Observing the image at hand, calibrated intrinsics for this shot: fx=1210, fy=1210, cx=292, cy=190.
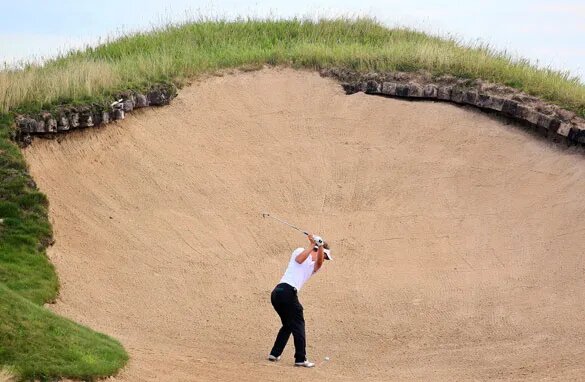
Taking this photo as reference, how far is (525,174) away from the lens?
27922 millimetres

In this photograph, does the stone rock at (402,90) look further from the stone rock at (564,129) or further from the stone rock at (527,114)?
the stone rock at (564,129)

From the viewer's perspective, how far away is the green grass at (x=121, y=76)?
17188 mm

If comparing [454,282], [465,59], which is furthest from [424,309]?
[465,59]

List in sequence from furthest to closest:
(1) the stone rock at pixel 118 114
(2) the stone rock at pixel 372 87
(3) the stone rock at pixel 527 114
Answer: (2) the stone rock at pixel 372 87, (3) the stone rock at pixel 527 114, (1) the stone rock at pixel 118 114

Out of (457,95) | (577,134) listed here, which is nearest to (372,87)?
(457,95)

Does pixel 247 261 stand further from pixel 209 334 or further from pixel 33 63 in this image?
pixel 33 63

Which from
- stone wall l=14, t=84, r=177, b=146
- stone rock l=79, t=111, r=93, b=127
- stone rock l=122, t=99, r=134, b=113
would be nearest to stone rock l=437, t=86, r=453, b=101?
stone wall l=14, t=84, r=177, b=146

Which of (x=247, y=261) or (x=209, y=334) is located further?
(x=247, y=261)

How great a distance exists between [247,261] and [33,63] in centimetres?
939

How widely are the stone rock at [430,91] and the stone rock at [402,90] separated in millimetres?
450

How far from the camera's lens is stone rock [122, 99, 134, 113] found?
28.3m

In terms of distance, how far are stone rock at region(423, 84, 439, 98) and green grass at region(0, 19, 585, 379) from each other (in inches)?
36.6

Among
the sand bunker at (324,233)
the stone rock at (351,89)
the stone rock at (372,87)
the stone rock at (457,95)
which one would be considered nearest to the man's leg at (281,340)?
the sand bunker at (324,233)

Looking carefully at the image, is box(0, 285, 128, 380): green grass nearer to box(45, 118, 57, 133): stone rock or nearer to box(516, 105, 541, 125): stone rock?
box(45, 118, 57, 133): stone rock
